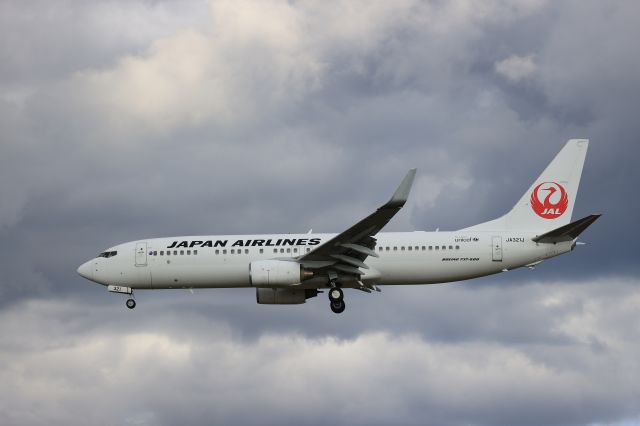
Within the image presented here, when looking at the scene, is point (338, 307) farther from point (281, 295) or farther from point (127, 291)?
point (127, 291)

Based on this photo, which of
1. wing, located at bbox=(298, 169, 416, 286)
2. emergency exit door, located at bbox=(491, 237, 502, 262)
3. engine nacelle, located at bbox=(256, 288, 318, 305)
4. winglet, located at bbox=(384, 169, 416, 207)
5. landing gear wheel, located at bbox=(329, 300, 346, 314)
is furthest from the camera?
engine nacelle, located at bbox=(256, 288, 318, 305)

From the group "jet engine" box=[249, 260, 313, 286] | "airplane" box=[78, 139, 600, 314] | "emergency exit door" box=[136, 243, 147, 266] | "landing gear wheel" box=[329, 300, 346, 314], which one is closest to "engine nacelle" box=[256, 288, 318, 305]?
"airplane" box=[78, 139, 600, 314]

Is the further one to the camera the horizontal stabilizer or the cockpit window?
the cockpit window

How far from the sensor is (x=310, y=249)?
5819cm

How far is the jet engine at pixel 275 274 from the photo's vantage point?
56250mm

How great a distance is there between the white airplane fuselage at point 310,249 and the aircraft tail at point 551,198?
1462 mm

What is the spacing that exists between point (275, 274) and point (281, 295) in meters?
4.40

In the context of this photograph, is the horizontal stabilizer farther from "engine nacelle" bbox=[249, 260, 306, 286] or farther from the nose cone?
the nose cone

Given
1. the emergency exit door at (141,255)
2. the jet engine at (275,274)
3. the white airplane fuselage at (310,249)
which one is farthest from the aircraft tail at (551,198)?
the emergency exit door at (141,255)

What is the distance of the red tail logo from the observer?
59.7m

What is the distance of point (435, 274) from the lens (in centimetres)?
5750

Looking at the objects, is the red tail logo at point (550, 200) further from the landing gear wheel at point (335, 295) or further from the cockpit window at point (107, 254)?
the cockpit window at point (107, 254)

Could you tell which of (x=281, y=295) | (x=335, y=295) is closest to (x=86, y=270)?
(x=281, y=295)

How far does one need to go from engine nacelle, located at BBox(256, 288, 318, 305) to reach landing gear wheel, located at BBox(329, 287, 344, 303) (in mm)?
2524
